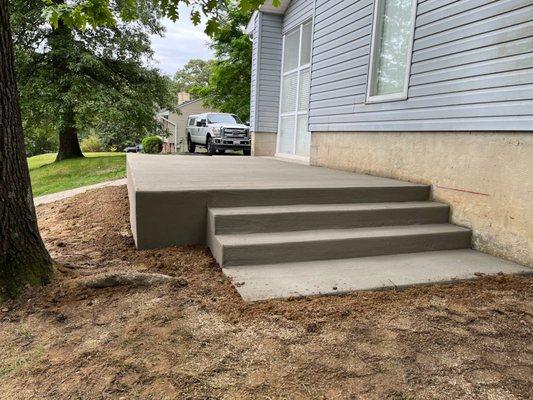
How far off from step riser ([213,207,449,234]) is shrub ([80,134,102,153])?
1263 inches

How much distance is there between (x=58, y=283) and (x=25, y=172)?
2.48 ft

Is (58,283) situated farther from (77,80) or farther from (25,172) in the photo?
(77,80)

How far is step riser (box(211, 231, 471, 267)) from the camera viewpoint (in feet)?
9.65

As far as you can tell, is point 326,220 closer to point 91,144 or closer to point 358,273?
point 358,273

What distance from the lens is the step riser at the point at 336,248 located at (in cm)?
294

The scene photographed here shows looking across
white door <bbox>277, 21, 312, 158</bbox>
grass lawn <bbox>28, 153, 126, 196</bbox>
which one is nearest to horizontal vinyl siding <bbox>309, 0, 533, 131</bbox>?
white door <bbox>277, 21, 312, 158</bbox>

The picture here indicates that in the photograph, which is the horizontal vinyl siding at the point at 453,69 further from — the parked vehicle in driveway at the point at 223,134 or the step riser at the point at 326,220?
the parked vehicle in driveway at the point at 223,134

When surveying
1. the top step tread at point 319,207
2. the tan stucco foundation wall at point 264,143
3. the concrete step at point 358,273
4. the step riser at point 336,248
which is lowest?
the concrete step at point 358,273

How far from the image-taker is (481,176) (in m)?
3.52

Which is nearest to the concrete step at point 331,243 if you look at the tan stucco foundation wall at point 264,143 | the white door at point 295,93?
the white door at point 295,93

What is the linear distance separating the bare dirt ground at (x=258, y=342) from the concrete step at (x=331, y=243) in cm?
26

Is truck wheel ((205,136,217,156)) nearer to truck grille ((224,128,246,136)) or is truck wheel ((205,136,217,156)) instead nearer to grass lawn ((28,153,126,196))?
truck grille ((224,128,246,136))

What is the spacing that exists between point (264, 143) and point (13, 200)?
301 inches

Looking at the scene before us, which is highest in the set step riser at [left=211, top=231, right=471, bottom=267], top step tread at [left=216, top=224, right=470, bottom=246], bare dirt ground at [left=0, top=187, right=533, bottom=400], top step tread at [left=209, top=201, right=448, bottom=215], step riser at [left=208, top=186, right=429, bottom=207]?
step riser at [left=208, top=186, right=429, bottom=207]
